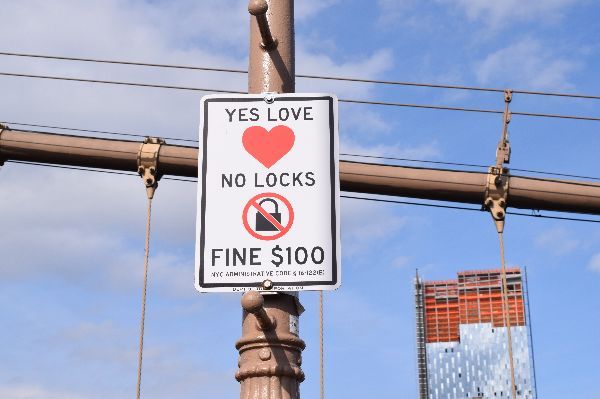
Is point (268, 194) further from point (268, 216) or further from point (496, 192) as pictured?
point (496, 192)

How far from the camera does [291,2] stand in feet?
16.2

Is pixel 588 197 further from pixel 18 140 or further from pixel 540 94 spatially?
pixel 18 140

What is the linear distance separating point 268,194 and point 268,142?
249 millimetres

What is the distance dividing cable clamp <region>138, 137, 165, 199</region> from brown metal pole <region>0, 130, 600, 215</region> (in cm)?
12

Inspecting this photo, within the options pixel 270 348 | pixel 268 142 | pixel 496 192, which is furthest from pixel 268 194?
pixel 496 192

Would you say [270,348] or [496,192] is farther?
[496,192]

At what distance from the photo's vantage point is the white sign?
12.7 feet

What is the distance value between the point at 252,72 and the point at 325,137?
0.75 metres

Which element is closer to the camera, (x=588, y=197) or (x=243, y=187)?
(x=243, y=187)

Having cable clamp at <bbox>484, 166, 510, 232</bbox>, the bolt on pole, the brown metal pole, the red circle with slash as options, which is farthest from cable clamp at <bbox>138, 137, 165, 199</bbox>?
the red circle with slash

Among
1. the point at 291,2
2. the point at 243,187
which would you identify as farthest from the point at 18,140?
the point at 243,187

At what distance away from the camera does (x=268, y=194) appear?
158 inches

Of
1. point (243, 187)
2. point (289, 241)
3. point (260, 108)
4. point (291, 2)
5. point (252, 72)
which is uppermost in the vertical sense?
point (291, 2)

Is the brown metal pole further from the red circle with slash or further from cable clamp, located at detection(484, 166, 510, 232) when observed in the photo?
the red circle with slash
